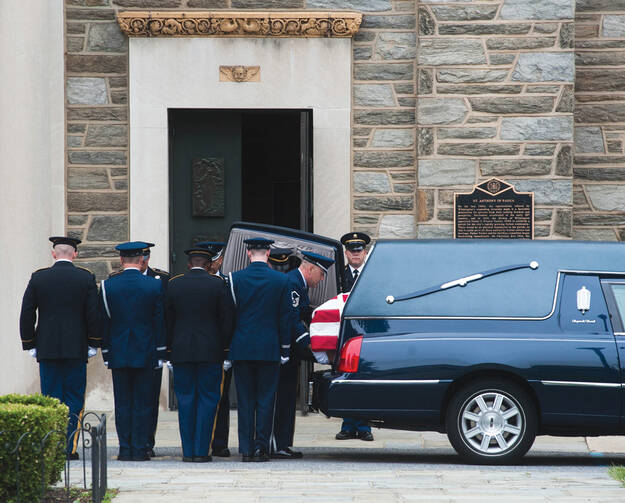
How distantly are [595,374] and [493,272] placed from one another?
1129 mm

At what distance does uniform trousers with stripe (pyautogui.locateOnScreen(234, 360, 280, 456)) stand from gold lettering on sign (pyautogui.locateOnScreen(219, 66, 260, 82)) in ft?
15.6

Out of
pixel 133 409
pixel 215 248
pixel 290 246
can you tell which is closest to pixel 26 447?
pixel 133 409

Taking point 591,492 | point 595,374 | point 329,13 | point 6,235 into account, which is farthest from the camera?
point 329,13

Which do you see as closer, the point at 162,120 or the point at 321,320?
the point at 321,320

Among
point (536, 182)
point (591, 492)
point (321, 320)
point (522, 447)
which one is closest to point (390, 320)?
point (321, 320)

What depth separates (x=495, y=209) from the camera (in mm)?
13859

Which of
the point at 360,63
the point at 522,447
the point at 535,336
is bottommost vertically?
the point at 522,447

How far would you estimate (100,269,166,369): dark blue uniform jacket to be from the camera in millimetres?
10391

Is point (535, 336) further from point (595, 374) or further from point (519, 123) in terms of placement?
point (519, 123)

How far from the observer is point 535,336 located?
32.6 feet

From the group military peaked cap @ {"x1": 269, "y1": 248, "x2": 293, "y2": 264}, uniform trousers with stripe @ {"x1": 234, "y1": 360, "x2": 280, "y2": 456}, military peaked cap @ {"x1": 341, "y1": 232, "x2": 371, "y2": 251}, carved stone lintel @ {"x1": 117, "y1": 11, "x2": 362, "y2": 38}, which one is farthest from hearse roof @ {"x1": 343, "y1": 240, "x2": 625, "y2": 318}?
carved stone lintel @ {"x1": 117, "y1": 11, "x2": 362, "y2": 38}

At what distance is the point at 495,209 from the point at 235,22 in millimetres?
3542

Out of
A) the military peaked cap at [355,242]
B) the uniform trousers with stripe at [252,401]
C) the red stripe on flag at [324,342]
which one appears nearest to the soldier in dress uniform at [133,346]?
the uniform trousers with stripe at [252,401]

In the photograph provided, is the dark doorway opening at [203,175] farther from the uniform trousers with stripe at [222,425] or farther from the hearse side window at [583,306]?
the hearse side window at [583,306]
